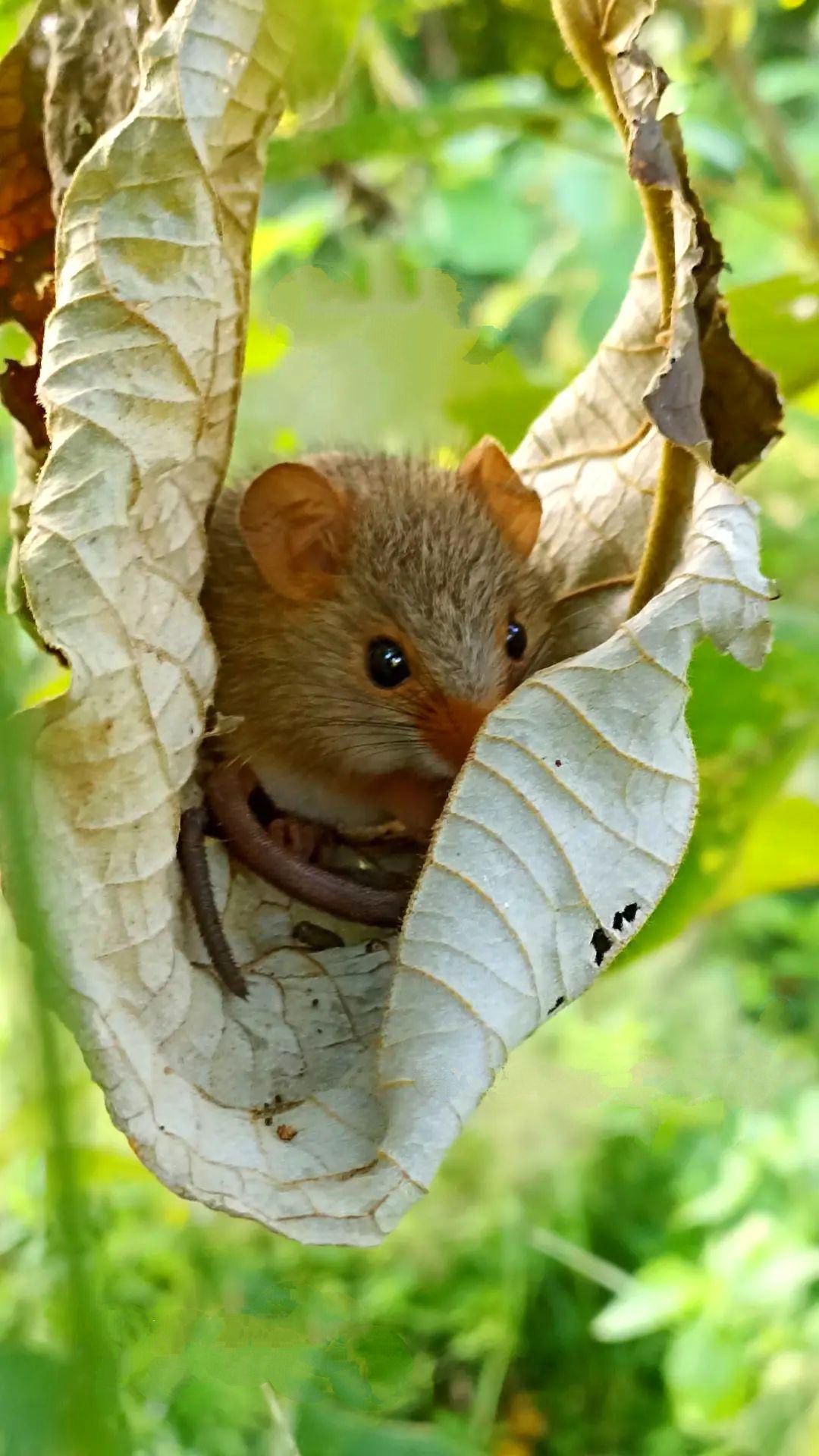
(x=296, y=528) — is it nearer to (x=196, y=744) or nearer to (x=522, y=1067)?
(x=196, y=744)

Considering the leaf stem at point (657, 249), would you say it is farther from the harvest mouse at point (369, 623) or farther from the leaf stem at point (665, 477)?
the harvest mouse at point (369, 623)

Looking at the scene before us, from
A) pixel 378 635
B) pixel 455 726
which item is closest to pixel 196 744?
pixel 455 726

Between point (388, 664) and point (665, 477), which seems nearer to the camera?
point (665, 477)

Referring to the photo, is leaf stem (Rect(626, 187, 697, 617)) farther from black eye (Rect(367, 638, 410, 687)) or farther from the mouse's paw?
black eye (Rect(367, 638, 410, 687))

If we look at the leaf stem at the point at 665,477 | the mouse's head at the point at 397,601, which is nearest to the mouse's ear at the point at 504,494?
the mouse's head at the point at 397,601

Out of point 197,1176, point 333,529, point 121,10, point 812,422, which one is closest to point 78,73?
point 121,10

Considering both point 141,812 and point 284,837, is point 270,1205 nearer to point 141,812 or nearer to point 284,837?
point 141,812

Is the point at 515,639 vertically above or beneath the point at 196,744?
beneath

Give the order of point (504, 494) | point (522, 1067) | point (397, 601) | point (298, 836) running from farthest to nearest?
point (522, 1067), point (397, 601), point (504, 494), point (298, 836)

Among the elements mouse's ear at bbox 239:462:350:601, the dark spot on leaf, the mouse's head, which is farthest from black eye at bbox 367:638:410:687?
the dark spot on leaf
